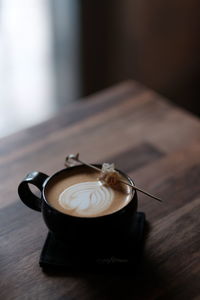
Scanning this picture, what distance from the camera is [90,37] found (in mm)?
2053

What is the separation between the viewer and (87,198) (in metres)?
0.77

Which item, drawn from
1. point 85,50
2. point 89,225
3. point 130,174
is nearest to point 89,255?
point 89,225

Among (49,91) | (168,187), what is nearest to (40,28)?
(49,91)

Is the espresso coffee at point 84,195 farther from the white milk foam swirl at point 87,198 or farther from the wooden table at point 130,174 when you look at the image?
the wooden table at point 130,174

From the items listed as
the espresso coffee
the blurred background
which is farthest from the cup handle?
the blurred background

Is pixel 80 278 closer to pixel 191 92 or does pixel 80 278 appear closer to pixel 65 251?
pixel 65 251

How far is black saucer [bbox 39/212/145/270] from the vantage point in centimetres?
77

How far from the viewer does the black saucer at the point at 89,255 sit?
0.77 m

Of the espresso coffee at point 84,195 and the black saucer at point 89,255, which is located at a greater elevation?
the espresso coffee at point 84,195

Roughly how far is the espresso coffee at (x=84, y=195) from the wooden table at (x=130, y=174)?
4.0 inches

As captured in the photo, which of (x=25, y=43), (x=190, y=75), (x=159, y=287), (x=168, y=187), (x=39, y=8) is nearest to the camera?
(x=159, y=287)

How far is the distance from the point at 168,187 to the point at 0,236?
33 cm

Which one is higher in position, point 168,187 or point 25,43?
point 168,187

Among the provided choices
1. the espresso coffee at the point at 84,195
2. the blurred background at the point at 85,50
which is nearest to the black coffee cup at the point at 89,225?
the espresso coffee at the point at 84,195
